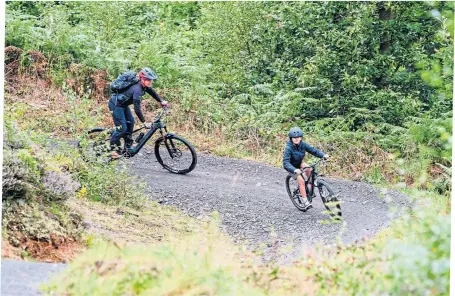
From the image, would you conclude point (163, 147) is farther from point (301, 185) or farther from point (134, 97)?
point (301, 185)

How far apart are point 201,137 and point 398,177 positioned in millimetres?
3069

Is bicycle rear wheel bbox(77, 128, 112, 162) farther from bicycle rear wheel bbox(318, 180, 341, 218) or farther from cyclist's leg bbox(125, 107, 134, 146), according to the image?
bicycle rear wheel bbox(318, 180, 341, 218)

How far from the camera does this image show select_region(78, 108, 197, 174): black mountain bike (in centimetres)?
839

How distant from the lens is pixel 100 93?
11219mm

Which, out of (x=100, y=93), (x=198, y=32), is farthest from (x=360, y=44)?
(x=100, y=93)

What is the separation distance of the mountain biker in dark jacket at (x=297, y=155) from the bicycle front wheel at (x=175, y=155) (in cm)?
162

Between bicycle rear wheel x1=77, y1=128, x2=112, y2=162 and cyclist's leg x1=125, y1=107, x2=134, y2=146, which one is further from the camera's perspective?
cyclist's leg x1=125, y1=107, x2=134, y2=146

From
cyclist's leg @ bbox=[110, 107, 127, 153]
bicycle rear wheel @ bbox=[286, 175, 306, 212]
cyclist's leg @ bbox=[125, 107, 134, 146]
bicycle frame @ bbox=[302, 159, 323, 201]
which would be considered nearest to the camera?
bicycle frame @ bbox=[302, 159, 323, 201]

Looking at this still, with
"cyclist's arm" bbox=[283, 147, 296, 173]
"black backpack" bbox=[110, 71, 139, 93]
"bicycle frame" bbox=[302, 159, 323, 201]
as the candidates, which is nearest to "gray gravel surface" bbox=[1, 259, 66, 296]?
"cyclist's arm" bbox=[283, 147, 296, 173]

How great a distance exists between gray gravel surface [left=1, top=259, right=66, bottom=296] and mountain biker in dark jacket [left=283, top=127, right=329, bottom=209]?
11.4 ft

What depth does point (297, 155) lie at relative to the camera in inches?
288

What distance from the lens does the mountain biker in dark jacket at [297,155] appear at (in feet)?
23.5

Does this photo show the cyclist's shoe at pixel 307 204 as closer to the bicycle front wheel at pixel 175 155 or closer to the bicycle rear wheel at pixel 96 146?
the bicycle front wheel at pixel 175 155

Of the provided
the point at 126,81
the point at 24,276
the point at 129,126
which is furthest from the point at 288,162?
the point at 24,276
